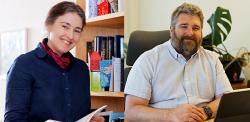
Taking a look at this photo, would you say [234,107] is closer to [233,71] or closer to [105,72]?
[233,71]

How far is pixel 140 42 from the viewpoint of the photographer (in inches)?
72.4

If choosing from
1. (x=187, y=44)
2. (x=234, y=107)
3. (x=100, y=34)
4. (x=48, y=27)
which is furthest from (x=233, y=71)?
(x=100, y=34)

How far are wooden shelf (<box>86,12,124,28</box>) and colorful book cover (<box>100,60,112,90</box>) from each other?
319mm

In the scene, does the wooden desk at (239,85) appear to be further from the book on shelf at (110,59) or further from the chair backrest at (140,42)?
the book on shelf at (110,59)

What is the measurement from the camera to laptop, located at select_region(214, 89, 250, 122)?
1069 millimetres

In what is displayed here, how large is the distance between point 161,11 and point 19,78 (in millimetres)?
1455

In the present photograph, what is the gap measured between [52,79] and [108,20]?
3.40 ft

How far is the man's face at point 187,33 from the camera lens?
169 centimetres

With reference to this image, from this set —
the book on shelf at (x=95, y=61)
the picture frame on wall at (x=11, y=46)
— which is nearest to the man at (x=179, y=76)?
the book on shelf at (x=95, y=61)

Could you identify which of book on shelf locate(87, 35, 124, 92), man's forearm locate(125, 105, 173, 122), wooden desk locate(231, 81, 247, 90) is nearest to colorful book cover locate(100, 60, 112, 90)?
book on shelf locate(87, 35, 124, 92)

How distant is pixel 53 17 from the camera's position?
147 cm

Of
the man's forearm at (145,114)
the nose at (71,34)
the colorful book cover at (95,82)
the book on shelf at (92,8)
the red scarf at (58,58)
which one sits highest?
the book on shelf at (92,8)

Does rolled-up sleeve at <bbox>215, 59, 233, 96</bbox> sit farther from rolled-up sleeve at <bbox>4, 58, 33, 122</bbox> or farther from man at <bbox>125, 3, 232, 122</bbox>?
rolled-up sleeve at <bbox>4, 58, 33, 122</bbox>

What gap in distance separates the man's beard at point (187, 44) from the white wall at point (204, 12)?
48 cm
